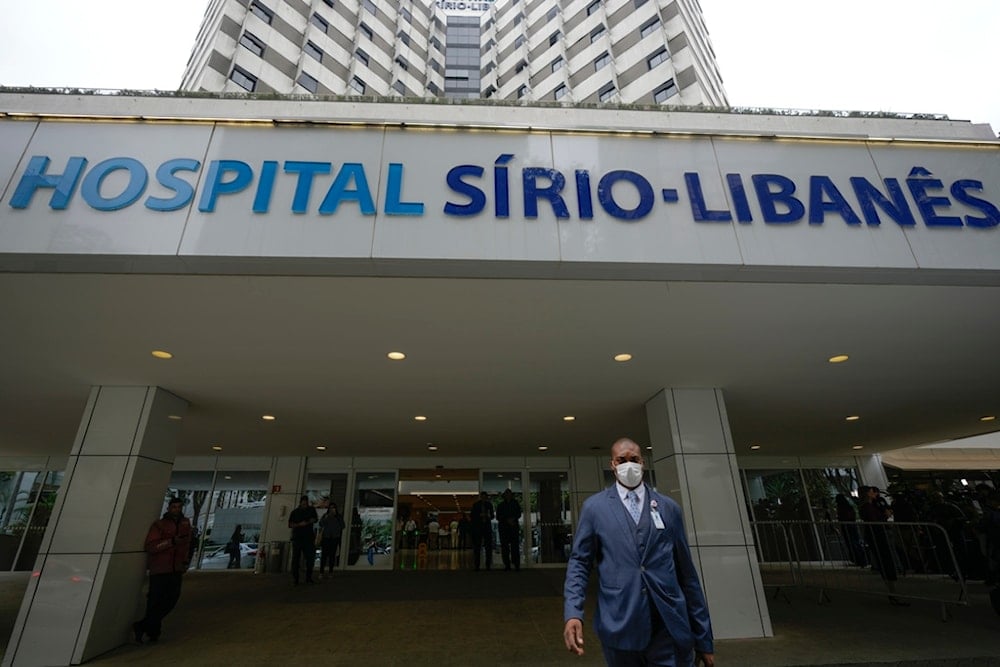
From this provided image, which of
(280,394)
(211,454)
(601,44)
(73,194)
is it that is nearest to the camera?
(73,194)

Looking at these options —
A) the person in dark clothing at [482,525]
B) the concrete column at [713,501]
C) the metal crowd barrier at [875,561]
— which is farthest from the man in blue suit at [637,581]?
the person in dark clothing at [482,525]

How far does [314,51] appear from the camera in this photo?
1144 inches

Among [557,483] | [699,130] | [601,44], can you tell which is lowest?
[557,483]

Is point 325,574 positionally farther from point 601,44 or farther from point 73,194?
point 601,44

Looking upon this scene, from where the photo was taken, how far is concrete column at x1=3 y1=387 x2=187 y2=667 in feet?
18.4

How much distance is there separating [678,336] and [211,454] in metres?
13.6

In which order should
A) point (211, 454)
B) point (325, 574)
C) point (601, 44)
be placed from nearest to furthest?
point (325, 574), point (211, 454), point (601, 44)

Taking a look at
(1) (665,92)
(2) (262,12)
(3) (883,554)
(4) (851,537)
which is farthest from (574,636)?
(2) (262,12)

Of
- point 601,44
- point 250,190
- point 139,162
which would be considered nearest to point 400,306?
point 250,190

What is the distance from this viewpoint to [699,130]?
A: 189 inches

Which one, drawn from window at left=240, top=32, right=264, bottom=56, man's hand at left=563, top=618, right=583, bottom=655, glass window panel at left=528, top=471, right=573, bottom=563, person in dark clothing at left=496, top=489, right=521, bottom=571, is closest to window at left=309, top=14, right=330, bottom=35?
window at left=240, top=32, right=264, bottom=56

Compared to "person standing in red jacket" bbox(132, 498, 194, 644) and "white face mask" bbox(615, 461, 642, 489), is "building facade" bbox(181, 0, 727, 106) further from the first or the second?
"white face mask" bbox(615, 461, 642, 489)

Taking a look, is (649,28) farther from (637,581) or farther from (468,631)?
(637,581)

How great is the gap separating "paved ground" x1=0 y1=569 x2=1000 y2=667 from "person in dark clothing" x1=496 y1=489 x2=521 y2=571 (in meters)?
2.36
